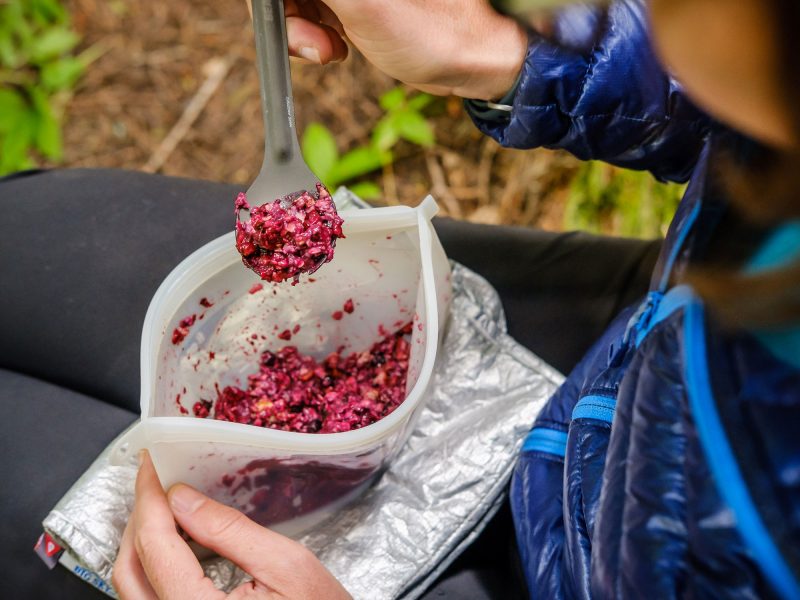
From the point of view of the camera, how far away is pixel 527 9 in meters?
0.82

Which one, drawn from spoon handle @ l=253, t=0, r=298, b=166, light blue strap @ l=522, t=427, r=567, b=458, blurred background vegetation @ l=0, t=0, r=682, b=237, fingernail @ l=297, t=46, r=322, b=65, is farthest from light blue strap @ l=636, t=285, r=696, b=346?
blurred background vegetation @ l=0, t=0, r=682, b=237

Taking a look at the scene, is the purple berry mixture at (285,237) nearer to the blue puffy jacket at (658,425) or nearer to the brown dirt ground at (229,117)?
the blue puffy jacket at (658,425)

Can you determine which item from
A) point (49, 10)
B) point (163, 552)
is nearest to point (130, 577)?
point (163, 552)

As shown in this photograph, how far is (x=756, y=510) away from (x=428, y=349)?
1.23ft

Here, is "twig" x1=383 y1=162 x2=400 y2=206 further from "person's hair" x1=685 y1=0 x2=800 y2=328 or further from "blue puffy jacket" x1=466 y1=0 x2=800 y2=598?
"person's hair" x1=685 y1=0 x2=800 y2=328

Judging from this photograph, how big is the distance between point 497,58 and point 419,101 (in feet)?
2.79

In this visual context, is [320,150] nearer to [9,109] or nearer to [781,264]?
[9,109]

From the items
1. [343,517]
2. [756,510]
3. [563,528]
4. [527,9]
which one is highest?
[527,9]

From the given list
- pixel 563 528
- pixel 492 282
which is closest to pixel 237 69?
pixel 492 282

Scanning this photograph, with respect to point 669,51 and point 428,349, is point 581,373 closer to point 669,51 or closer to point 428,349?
point 428,349

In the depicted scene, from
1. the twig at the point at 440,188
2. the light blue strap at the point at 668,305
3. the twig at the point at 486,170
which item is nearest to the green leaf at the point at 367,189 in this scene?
the twig at the point at 440,188

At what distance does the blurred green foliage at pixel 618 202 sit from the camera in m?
1.46

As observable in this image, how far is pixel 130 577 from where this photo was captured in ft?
2.28

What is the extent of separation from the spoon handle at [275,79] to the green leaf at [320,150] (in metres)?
0.86
